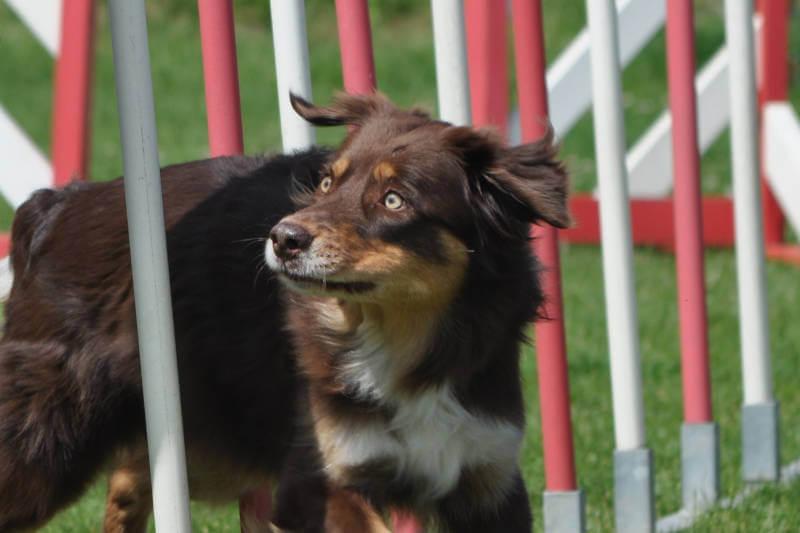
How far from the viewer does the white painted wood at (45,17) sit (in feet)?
21.9

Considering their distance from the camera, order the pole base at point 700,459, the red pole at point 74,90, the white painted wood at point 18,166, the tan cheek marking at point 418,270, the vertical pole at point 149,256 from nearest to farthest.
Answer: the vertical pole at point 149,256 < the tan cheek marking at point 418,270 < the pole base at point 700,459 < the red pole at point 74,90 < the white painted wood at point 18,166

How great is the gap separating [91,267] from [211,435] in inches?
20.7

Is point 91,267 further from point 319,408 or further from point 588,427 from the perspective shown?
point 588,427

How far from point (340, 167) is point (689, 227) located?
1708 mm

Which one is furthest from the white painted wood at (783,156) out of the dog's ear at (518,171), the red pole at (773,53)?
the dog's ear at (518,171)

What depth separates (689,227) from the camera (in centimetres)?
452

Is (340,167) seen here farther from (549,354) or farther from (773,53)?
(773,53)

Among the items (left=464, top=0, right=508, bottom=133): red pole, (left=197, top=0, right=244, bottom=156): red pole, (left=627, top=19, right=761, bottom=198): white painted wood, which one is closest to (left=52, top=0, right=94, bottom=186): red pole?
(left=464, top=0, right=508, bottom=133): red pole

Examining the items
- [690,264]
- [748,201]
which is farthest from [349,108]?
[748,201]

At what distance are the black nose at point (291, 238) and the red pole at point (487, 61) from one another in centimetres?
86

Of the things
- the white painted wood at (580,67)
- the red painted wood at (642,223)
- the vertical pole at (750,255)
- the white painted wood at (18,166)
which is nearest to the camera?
the vertical pole at (750,255)

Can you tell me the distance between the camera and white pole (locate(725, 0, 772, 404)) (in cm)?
482

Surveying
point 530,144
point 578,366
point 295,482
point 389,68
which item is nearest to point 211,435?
point 295,482

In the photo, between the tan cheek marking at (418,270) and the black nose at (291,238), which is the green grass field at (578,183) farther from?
the black nose at (291,238)
